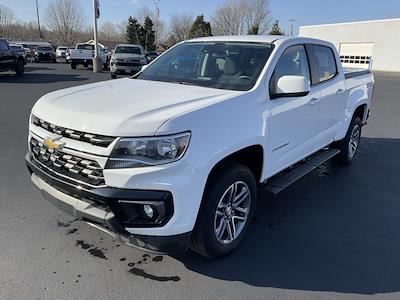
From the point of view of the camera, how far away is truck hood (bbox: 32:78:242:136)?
8.35 ft

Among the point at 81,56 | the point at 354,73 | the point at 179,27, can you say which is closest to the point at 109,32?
the point at 179,27

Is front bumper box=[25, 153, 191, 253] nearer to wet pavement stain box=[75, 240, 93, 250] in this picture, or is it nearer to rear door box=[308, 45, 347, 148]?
wet pavement stain box=[75, 240, 93, 250]

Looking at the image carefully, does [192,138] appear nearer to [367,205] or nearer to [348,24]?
[367,205]

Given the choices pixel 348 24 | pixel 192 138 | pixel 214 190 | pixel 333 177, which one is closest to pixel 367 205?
pixel 333 177

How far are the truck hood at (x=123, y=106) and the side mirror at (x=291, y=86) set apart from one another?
1.50ft

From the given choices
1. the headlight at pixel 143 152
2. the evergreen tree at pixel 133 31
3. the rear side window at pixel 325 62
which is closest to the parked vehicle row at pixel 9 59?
the rear side window at pixel 325 62

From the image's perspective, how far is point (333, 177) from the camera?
537cm

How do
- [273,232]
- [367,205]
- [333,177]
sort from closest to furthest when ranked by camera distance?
1. [273,232]
2. [367,205]
3. [333,177]

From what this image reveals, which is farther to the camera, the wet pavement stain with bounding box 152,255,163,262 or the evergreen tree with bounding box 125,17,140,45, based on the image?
the evergreen tree with bounding box 125,17,140,45

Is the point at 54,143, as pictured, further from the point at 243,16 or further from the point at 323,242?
the point at 243,16

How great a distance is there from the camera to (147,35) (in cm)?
6209

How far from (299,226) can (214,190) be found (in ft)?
A: 4.61

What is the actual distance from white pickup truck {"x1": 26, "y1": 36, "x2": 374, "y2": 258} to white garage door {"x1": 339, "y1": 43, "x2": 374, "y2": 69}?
1771 inches

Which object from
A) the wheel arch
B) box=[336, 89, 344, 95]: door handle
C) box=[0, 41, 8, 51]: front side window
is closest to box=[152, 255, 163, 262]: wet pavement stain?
the wheel arch
